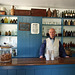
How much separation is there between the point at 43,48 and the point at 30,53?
123 centimetres

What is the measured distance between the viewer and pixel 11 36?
3639 mm

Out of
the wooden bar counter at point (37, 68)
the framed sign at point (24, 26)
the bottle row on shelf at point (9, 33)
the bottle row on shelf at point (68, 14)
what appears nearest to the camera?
the wooden bar counter at point (37, 68)

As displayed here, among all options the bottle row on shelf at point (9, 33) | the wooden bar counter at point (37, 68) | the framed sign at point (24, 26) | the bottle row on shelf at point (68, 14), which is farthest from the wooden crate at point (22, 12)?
the wooden bar counter at point (37, 68)

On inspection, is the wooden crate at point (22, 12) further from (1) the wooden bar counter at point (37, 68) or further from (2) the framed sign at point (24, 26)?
(1) the wooden bar counter at point (37, 68)

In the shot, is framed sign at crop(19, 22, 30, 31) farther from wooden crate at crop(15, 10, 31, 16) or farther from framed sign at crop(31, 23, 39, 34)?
wooden crate at crop(15, 10, 31, 16)

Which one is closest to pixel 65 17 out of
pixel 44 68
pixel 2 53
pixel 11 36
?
pixel 11 36

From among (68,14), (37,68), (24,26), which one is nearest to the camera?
(37,68)

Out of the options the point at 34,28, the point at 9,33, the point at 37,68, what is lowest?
the point at 37,68

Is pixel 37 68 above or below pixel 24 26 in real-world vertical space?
below

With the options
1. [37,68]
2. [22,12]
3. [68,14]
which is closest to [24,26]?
[22,12]

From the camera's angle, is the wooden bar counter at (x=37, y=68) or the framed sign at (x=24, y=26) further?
the framed sign at (x=24, y=26)

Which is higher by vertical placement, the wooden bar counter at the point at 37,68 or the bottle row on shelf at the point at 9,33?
Answer: the bottle row on shelf at the point at 9,33

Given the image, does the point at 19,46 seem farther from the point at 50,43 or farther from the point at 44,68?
the point at 44,68

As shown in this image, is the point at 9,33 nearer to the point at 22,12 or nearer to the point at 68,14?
the point at 22,12
